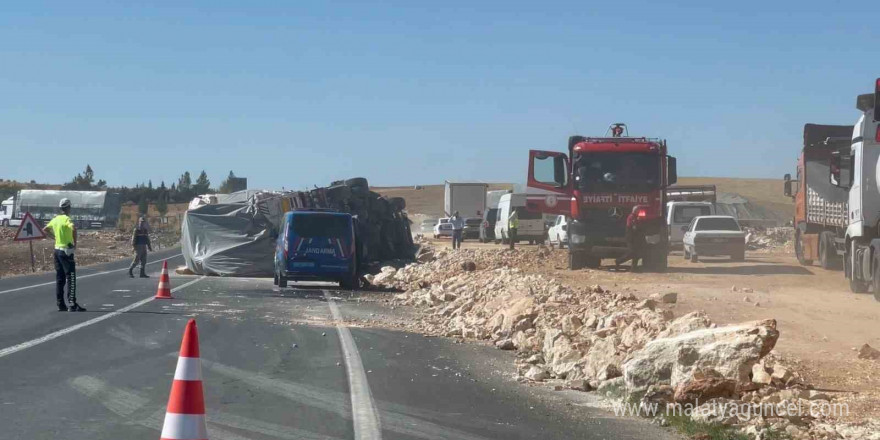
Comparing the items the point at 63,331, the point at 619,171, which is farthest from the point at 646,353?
the point at 619,171

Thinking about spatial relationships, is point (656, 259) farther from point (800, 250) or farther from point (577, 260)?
point (800, 250)

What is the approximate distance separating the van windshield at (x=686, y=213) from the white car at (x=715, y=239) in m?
5.70

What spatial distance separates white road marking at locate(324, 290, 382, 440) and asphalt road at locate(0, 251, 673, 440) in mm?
19

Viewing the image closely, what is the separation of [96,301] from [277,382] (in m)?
10.6

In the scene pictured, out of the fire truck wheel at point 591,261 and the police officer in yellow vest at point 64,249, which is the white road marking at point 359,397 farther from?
the fire truck wheel at point 591,261

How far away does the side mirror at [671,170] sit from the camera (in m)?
24.2

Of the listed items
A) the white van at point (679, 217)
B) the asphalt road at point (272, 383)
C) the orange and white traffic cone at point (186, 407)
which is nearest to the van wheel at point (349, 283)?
the asphalt road at point (272, 383)

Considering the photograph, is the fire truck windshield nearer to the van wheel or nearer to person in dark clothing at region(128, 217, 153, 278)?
the van wheel

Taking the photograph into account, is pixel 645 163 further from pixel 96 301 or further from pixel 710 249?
pixel 96 301

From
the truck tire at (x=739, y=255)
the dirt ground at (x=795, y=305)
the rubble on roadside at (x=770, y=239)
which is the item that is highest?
the rubble on roadside at (x=770, y=239)

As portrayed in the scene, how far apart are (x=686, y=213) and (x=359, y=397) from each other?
31.5m

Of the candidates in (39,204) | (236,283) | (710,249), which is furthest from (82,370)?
(39,204)

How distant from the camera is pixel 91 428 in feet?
24.7

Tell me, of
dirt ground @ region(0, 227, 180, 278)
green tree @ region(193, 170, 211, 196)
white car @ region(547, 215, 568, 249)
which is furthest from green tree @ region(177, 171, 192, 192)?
white car @ region(547, 215, 568, 249)
